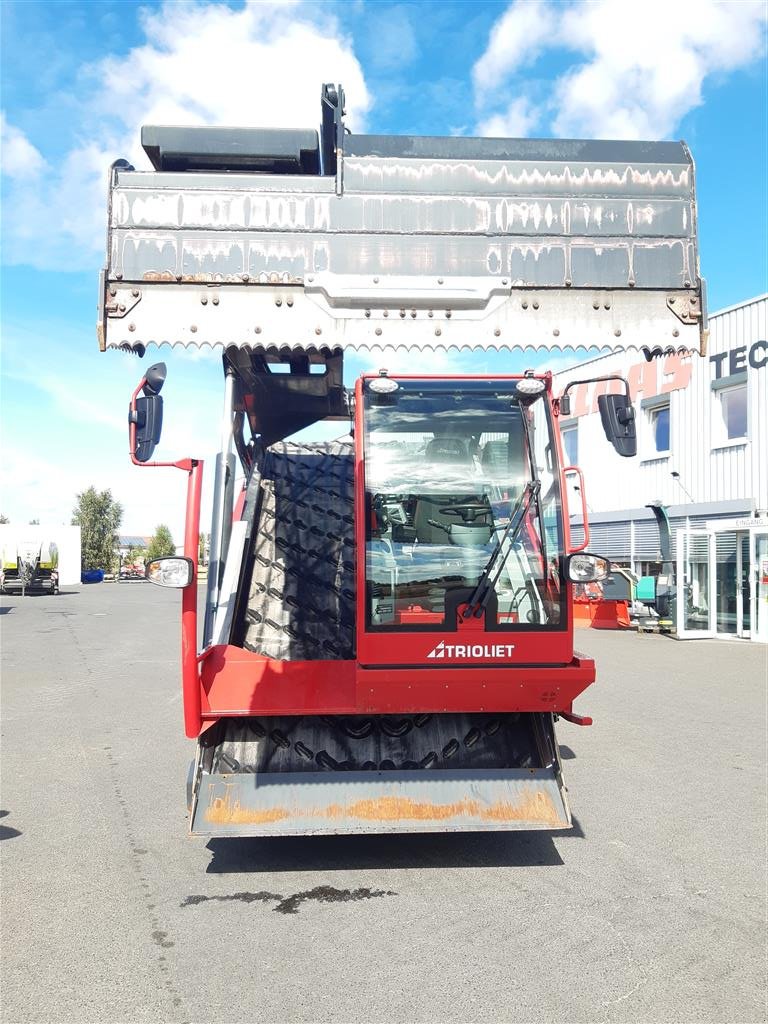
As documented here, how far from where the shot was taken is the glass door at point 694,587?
19203 mm

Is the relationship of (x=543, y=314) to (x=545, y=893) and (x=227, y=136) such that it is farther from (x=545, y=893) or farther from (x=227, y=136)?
(x=545, y=893)

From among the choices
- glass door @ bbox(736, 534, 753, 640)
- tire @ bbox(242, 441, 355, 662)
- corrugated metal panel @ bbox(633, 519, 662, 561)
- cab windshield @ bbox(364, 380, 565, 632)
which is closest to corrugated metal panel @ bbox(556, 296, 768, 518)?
corrugated metal panel @ bbox(633, 519, 662, 561)

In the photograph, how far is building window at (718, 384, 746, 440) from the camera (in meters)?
19.2

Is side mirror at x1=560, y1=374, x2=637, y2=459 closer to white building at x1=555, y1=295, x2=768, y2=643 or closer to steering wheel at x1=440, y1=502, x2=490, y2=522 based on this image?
steering wheel at x1=440, y1=502, x2=490, y2=522

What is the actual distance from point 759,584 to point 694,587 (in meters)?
2.00

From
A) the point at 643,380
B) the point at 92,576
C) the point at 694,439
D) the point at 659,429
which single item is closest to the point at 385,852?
the point at 694,439

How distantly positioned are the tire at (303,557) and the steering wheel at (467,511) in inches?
84.1

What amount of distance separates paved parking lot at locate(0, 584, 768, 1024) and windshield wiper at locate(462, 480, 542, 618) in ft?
4.96

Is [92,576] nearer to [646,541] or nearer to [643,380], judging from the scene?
[646,541]

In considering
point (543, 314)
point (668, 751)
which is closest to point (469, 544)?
point (543, 314)

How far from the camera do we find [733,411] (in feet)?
64.4

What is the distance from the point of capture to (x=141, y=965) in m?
3.54

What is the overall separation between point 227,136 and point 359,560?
2.44 metres

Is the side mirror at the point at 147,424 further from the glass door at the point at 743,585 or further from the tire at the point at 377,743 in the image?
the glass door at the point at 743,585
